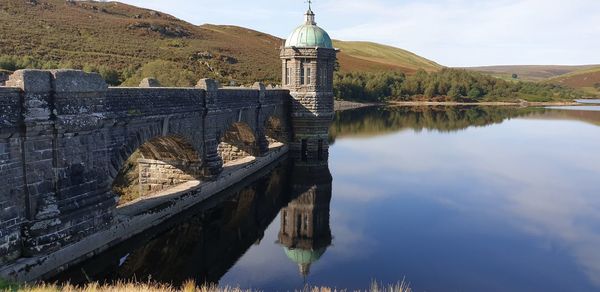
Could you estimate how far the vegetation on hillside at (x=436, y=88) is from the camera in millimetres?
85512

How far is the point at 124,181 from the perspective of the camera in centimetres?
1969

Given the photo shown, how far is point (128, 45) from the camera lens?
6306 centimetres

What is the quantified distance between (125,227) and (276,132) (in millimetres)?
17196

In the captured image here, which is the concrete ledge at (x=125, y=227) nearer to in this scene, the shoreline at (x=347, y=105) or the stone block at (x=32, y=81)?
the stone block at (x=32, y=81)

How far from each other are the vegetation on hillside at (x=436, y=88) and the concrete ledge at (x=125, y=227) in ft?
205

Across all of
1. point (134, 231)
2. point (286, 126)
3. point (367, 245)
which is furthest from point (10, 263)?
point (286, 126)

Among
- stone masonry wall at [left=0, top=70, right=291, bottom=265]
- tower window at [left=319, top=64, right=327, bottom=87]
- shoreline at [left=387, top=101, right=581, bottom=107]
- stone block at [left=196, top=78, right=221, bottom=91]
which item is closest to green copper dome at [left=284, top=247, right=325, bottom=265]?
stone masonry wall at [left=0, top=70, right=291, bottom=265]

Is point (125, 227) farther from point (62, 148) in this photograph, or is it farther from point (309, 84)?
point (309, 84)

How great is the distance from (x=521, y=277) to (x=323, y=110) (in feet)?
56.0

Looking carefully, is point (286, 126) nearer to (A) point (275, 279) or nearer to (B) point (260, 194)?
(B) point (260, 194)

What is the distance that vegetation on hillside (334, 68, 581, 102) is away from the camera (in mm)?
85512

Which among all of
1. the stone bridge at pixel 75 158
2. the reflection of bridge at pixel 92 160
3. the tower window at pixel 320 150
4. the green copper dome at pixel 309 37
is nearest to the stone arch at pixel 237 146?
the reflection of bridge at pixel 92 160

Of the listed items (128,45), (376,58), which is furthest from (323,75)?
(376,58)

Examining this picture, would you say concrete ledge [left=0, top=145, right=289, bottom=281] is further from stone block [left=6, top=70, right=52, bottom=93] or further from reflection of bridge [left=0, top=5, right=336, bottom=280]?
stone block [left=6, top=70, right=52, bottom=93]
